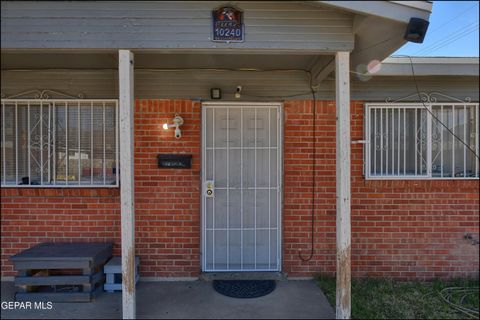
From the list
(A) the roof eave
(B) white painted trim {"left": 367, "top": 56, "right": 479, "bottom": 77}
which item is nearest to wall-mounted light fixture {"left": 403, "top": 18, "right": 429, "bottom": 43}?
(A) the roof eave

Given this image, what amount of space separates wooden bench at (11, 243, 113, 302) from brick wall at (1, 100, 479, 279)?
0.56 m

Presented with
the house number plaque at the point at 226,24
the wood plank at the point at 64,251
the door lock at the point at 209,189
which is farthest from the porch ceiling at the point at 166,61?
the wood plank at the point at 64,251

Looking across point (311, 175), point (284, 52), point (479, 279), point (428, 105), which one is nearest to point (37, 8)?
point (284, 52)

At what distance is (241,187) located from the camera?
186 inches

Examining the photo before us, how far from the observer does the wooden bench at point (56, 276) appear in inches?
156

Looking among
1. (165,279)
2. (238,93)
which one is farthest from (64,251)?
(238,93)

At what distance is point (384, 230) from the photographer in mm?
4676

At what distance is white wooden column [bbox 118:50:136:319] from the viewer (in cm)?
327

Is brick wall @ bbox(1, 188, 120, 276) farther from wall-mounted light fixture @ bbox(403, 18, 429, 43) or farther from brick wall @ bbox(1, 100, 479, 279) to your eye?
wall-mounted light fixture @ bbox(403, 18, 429, 43)

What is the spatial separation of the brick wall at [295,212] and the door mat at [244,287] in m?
0.37

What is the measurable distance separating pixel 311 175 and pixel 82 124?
295 centimetres

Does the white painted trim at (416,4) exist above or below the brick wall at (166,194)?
above

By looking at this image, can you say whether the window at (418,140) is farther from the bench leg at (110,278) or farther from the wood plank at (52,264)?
the wood plank at (52,264)

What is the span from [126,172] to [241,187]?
178 centimetres
